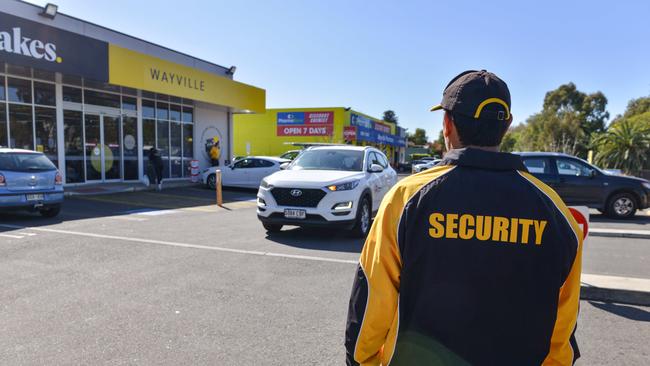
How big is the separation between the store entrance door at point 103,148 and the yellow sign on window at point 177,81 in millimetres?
2294

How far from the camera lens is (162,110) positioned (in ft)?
62.7

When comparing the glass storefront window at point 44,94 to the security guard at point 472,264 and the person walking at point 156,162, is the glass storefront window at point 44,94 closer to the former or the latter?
the person walking at point 156,162

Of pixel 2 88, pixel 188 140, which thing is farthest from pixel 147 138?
pixel 2 88

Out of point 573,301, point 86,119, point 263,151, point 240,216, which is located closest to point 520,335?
point 573,301

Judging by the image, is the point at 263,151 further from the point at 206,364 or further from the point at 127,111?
the point at 206,364

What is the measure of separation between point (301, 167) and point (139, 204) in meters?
6.22

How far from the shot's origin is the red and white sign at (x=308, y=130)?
35.9m

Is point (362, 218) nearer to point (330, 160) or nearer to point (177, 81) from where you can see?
point (330, 160)

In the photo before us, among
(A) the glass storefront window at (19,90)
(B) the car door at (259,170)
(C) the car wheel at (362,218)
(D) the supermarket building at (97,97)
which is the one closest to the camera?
(C) the car wheel at (362,218)

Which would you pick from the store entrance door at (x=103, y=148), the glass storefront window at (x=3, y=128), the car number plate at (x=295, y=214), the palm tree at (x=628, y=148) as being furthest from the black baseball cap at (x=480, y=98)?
the palm tree at (x=628, y=148)

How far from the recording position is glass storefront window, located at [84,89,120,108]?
52.3ft

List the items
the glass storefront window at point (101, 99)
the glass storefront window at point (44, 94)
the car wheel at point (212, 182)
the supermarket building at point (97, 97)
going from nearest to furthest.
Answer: the supermarket building at point (97, 97)
the glass storefront window at point (44, 94)
the glass storefront window at point (101, 99)
the car wheel at point (212, 182)

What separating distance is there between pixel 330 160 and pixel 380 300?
7.48 m

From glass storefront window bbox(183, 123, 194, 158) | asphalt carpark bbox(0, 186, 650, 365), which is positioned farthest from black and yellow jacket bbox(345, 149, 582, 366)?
→ glass storefront window bbox(183, 123, 194, 158)
